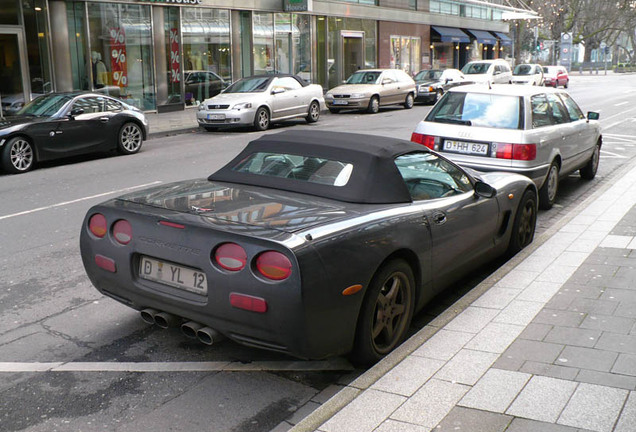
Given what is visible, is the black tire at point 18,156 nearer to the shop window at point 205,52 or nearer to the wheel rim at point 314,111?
the wheel rim at point 314,111

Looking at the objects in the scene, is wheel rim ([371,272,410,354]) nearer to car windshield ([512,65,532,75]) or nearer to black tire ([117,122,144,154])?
black tire ([117,122,144,154])

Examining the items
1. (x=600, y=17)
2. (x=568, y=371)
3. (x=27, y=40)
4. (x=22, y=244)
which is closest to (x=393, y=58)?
(x=27, y=40)

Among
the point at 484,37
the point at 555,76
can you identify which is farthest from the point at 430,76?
the point at 484,37

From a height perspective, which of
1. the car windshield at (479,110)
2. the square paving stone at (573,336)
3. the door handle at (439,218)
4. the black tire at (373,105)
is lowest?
the square paving stone at (573,336)

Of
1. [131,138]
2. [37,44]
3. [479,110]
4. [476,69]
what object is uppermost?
[37,44]

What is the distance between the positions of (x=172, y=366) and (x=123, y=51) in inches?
774

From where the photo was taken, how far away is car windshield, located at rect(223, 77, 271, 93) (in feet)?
64.1

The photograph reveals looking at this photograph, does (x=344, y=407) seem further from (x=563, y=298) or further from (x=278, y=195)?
(x=563, y=298)

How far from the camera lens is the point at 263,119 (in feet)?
62.6

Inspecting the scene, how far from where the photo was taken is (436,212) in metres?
4.87

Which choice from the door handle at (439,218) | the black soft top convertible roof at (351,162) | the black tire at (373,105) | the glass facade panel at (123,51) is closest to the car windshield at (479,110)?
the black soft top convertible roof at (351,162)

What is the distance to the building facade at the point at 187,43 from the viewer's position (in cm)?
1988

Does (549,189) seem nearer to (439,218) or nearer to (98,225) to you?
(439,218)

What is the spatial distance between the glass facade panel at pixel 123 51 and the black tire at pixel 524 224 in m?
17.7
